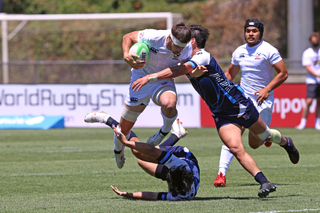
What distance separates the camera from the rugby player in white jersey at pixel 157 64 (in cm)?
736

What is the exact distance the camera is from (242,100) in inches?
285

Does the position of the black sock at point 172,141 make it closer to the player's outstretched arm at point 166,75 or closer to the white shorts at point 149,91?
the white shorts at point 149,91

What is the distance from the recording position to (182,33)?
7.17 m

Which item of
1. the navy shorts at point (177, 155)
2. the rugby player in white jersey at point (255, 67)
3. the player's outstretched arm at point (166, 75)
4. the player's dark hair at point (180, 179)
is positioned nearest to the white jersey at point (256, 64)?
the rugby player in white jersey at point (255, 67)

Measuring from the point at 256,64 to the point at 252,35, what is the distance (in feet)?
1.44

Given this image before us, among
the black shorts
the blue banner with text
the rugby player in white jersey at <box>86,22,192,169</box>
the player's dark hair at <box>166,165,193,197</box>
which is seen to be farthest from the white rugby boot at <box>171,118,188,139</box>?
the blue banner with text

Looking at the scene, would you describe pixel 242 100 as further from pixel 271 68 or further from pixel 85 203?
pixel 85 203

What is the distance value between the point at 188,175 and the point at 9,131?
1172cm

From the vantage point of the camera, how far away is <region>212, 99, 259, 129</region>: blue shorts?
717 centimetres

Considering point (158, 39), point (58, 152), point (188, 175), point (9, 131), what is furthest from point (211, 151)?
point (9, 131)

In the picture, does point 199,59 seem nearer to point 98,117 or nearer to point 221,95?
point 221,95

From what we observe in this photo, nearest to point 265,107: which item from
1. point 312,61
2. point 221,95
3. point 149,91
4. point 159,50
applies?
point 221,95

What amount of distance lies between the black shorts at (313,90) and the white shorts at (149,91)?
940cm

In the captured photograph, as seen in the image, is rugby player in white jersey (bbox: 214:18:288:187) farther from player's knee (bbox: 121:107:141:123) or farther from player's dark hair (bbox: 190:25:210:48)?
player's knee (bbox: 121:107:141:123)
